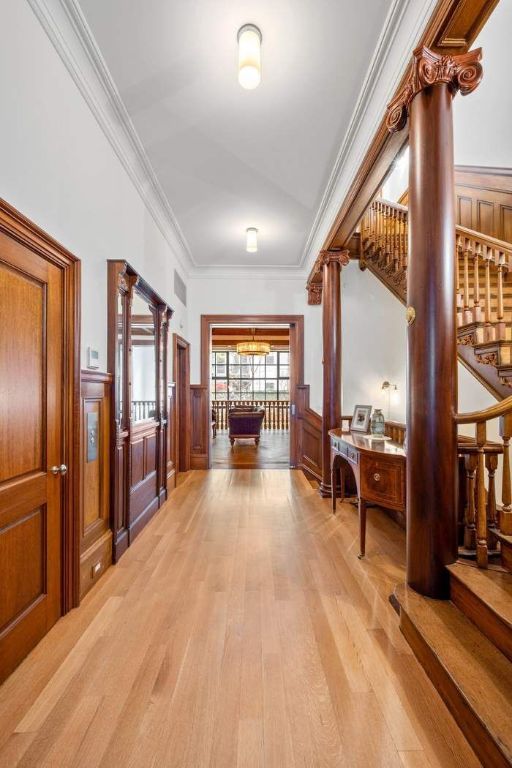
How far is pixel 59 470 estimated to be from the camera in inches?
84.4

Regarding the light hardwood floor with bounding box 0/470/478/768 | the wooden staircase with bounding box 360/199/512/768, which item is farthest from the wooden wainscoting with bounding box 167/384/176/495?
the wooden staircase with bounding box 360/199/512/768

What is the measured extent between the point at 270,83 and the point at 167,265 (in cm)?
267

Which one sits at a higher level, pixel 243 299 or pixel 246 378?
pixel 243 299

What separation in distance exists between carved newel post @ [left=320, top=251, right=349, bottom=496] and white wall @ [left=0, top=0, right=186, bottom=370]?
7.53ft

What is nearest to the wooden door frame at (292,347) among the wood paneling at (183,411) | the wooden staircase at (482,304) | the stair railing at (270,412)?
the wood paneling at (183,411)

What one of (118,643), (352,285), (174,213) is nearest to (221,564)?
(118,643)

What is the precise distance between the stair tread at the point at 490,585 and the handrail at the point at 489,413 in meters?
0.74

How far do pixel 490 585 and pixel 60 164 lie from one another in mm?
3067

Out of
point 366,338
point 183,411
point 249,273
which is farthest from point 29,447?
point 249,273

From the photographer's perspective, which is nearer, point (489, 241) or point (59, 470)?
point (59, 470)

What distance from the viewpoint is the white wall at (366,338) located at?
5.37 metres

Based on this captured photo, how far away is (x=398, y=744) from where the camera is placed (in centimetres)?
140

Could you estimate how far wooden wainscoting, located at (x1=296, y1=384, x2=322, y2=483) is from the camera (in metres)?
5.38

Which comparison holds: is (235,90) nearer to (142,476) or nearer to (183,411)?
(142,476)
